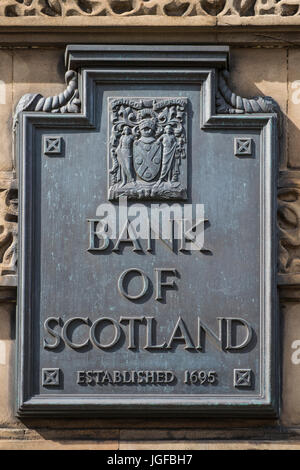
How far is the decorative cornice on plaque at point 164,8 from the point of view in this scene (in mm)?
6625

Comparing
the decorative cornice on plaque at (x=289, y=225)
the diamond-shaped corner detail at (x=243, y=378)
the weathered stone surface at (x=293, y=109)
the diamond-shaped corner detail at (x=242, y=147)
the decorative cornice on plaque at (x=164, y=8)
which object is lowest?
the diamond-shaped corner detail at (x=243, y=378)

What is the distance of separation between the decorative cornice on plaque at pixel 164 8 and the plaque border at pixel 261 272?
36 cm

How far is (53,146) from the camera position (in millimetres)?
6512

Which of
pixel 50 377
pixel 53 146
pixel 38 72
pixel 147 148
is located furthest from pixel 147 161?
pixel 50 377

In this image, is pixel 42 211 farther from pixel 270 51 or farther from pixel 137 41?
pixel 270 51

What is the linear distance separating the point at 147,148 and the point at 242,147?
55cm

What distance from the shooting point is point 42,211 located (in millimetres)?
6477

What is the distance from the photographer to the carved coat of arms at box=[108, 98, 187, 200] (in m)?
6.47

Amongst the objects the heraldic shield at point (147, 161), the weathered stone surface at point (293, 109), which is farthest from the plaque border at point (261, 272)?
the heraldic shield at point (147, 161)

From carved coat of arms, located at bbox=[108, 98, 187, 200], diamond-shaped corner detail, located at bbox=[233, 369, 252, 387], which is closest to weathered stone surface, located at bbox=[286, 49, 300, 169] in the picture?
carved coat of arms, located at bbox=[108, 98, 187, 200]

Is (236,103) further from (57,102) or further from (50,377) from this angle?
(50,377)

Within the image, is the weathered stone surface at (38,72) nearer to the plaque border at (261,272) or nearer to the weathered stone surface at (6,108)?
A: the weathered stone surface at (6,108)

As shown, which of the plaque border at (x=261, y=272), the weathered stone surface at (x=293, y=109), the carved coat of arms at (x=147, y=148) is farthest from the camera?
the weathered stone surface at (x=293, y=109)

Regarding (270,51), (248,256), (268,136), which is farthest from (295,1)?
(248,256)
